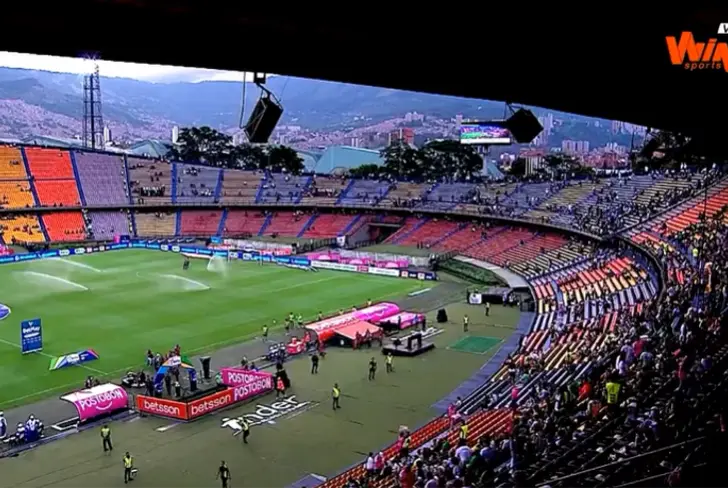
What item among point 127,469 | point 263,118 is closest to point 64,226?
point 127,469

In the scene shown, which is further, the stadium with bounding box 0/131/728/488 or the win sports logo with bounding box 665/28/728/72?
the stadium with bounding box 0/131/728/488

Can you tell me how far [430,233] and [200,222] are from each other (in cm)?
2487

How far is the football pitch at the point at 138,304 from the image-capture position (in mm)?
32688

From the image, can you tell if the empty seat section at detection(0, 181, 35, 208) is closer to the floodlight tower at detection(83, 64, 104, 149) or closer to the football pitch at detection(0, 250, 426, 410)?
the football pitch at detection(0, 250, 426, 410)

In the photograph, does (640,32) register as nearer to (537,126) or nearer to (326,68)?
(326,68)

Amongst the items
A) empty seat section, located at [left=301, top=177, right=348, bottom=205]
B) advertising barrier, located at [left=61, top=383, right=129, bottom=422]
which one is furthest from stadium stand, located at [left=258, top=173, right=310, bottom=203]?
advertising barrier, located at [left=61, top=383, right=129, bottom=422]

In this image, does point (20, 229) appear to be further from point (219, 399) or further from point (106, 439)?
point (106, 439)

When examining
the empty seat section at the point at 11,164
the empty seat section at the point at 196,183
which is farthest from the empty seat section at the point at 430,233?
the empty seat section at the point at 11,164

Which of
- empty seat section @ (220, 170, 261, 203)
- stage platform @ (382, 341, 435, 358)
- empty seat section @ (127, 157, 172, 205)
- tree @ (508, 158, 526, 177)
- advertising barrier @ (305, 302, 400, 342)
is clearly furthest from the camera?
tree @ (508, 158, 526, 177)

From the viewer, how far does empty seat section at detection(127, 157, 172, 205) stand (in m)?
82.3

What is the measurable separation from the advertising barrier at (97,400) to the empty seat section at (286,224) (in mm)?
49339

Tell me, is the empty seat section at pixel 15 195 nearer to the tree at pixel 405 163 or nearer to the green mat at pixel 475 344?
the tree at pixel 405 163

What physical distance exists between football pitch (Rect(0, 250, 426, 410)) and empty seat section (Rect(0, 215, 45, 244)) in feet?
31.1

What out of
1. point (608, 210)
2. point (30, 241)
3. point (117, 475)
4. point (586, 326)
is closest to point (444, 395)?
point (586, 326)
